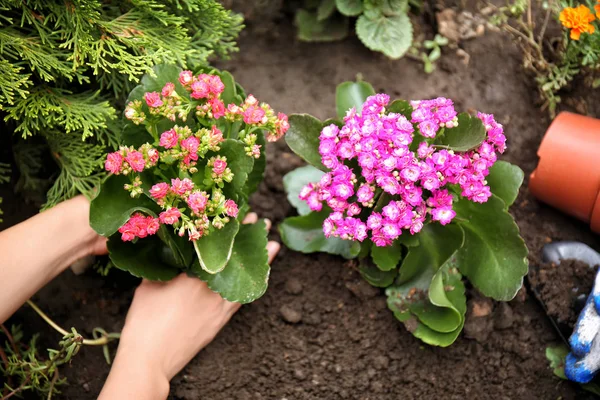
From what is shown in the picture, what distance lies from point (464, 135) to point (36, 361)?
141 cm

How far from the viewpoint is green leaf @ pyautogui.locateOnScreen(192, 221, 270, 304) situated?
5.83 ft

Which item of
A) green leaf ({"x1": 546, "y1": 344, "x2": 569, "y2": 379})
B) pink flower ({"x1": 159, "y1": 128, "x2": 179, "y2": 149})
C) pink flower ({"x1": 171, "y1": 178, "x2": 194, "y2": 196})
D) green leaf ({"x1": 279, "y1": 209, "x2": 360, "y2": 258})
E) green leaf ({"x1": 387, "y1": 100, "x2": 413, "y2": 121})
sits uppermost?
pink flower ({"x1": 159, "y1": 128, "x2": 179, "y2": 149})

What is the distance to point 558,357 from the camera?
6.64 ft

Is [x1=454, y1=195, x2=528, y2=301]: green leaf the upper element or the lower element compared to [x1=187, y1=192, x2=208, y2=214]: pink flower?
lower

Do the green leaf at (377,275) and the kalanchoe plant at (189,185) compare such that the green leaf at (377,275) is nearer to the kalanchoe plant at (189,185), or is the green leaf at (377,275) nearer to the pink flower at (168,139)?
the kalanchoe plant at (189,185)

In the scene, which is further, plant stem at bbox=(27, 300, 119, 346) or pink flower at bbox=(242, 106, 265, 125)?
plant stem at bbox=(27, 300, 119, 346)

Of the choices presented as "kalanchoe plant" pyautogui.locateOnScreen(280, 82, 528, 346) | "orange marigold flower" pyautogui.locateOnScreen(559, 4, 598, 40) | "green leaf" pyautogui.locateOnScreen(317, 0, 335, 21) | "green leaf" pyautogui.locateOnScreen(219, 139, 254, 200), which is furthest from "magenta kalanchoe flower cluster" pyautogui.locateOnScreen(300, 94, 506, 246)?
"green leaf" pyautogui.locateOnScreen(317, 0, 335, 21)

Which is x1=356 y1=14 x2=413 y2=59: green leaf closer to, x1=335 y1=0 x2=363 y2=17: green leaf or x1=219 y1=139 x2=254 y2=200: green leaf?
x1=335 y1=0 x2=363 y2=17: green leaf

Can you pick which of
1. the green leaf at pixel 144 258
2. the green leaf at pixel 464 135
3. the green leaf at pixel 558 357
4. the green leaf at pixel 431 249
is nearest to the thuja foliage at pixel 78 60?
the green leaf at pixel 144 258

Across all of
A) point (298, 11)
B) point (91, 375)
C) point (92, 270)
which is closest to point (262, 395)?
point (91, 375)

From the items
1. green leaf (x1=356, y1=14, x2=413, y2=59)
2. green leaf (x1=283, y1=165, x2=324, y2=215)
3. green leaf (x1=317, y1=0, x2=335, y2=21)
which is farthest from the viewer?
green leaf (x1=317, y1=0, x2=335, y2=21)

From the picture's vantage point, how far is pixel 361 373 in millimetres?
1988

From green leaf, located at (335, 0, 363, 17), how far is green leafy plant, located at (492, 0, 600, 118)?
1.80 feet

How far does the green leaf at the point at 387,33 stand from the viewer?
7.43 ft
